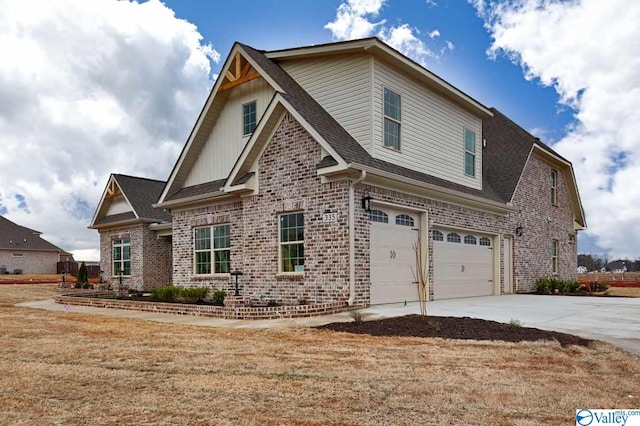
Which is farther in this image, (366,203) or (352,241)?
(366,203)

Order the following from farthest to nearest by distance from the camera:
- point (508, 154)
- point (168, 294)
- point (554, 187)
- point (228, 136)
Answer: point (554, 187) → point (508, 154) → point (228, 136) → point (168, 294)

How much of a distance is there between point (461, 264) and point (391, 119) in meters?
5.64

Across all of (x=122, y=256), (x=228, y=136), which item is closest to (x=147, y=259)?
(x=122, y=256)

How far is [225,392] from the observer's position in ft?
16.6

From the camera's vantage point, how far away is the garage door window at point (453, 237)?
16359mm

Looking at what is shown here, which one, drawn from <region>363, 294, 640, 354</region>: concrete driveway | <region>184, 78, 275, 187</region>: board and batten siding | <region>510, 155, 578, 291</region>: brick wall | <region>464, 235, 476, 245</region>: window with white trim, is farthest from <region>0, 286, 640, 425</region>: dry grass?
<region>510, 155, 578, 291</region>: brick wall

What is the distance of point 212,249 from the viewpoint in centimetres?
1694

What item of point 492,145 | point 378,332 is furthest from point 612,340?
point 492,145

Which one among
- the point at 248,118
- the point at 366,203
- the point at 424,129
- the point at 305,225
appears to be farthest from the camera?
the point at 248,118

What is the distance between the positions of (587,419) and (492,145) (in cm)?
1980

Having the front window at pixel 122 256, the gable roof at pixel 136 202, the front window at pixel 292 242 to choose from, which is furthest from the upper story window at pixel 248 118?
the front window at pixel 122 256

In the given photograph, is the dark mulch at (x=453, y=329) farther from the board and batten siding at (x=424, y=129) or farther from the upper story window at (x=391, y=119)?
the upper story window at (x=391, y=119)

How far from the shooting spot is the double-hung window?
54.1 feet

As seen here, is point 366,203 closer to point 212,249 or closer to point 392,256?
point 392,256
